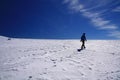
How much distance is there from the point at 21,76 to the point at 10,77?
28.5 inches

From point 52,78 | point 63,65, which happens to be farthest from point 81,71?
point 52,78

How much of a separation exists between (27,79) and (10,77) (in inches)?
51.5

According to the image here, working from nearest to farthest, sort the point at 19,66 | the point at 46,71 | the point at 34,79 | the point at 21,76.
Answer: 1. the point at 34,79
2. the point at 21,76
3. the point at 46,71
4. the point at 19,66

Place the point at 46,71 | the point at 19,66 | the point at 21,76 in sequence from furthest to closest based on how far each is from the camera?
1. the point at 19,66
2. the point at 46,71
3. the point at 21,76

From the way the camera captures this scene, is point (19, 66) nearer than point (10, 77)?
No

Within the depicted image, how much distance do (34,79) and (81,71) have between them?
12.0ft

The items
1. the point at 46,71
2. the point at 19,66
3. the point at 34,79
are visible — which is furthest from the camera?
the point at 19,66

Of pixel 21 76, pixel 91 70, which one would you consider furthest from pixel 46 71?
pixel 91 70

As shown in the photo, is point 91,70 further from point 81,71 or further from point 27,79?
point 27,79

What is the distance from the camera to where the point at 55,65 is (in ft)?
33.9

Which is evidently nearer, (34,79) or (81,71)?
(34,79)

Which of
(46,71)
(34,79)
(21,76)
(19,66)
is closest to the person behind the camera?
(34,79)

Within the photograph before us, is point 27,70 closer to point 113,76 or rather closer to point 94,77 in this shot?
point 94,77

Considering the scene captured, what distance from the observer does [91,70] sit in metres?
9.27
